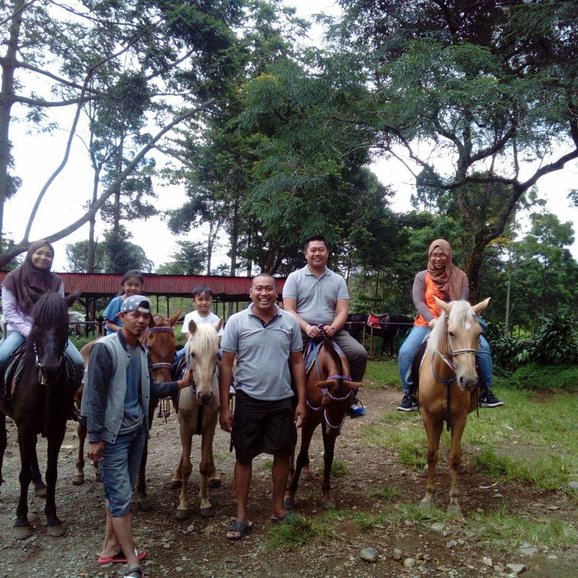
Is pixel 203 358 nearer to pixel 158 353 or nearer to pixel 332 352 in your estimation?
pixel 158 353

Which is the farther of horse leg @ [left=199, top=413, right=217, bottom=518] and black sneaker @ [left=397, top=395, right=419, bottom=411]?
black sneaker @ [left=397, top=395, right=419, bottom=411]

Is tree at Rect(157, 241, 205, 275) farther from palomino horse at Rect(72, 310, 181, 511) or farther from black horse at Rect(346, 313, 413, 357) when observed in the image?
palomino horse at Rect(72, 310, 181, 511)

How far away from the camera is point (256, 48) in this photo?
19.4 m

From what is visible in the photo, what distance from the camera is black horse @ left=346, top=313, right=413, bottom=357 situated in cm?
1777

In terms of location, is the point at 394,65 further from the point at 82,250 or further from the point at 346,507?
the point at 82,250

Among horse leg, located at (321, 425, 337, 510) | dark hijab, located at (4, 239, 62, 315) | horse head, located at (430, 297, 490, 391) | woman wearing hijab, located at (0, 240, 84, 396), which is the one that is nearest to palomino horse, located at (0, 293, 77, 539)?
woman wearing hijab, located at (0, 240, 84, 396)

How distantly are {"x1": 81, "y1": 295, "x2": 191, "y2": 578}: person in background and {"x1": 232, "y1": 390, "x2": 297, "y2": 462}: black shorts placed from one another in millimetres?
864

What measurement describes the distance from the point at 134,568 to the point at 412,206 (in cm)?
2258

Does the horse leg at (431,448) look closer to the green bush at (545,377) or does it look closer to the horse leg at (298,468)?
the horse leg at (298,468)

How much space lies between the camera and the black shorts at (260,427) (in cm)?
418

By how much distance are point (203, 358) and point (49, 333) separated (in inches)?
51.6

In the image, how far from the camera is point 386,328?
58.4ft

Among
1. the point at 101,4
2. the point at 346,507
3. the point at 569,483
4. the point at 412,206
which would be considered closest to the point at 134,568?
the point at 346,507

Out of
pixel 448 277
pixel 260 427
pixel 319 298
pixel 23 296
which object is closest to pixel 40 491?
pixel 23 296
